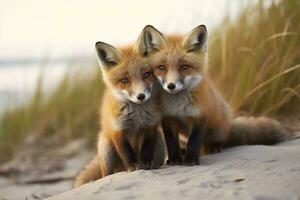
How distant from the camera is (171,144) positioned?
4516 mm

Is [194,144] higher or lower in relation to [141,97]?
lower

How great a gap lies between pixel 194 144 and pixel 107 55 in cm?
92

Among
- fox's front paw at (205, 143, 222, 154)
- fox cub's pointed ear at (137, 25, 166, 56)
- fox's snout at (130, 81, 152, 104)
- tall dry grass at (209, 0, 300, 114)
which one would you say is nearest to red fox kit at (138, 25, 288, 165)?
fox cub's pointed ear at (137, 25, 166, 56)

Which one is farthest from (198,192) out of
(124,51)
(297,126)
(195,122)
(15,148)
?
(15,148)

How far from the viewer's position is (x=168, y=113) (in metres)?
4.44

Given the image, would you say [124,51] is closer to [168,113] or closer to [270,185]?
[168,113]

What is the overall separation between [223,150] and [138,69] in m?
1.19

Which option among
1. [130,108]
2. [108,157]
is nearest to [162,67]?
[130,108]

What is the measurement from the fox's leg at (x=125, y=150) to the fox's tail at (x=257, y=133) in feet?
3.68

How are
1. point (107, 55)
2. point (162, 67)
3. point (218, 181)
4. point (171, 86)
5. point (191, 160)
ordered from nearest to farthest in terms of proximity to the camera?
point (218, 181) → point (171, 86) → point (162, 67) → point (191, 160) → point (107, 55)

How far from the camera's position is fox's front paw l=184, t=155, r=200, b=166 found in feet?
14.3

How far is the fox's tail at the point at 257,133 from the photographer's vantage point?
5215 mm

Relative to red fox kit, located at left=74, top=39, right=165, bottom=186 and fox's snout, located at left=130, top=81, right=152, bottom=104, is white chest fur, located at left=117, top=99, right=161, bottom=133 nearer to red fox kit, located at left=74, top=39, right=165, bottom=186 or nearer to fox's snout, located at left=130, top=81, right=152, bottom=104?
red fox kit, located at left=74, top=39, right=165, bottom=186

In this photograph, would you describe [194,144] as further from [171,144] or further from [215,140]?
[215,140]
